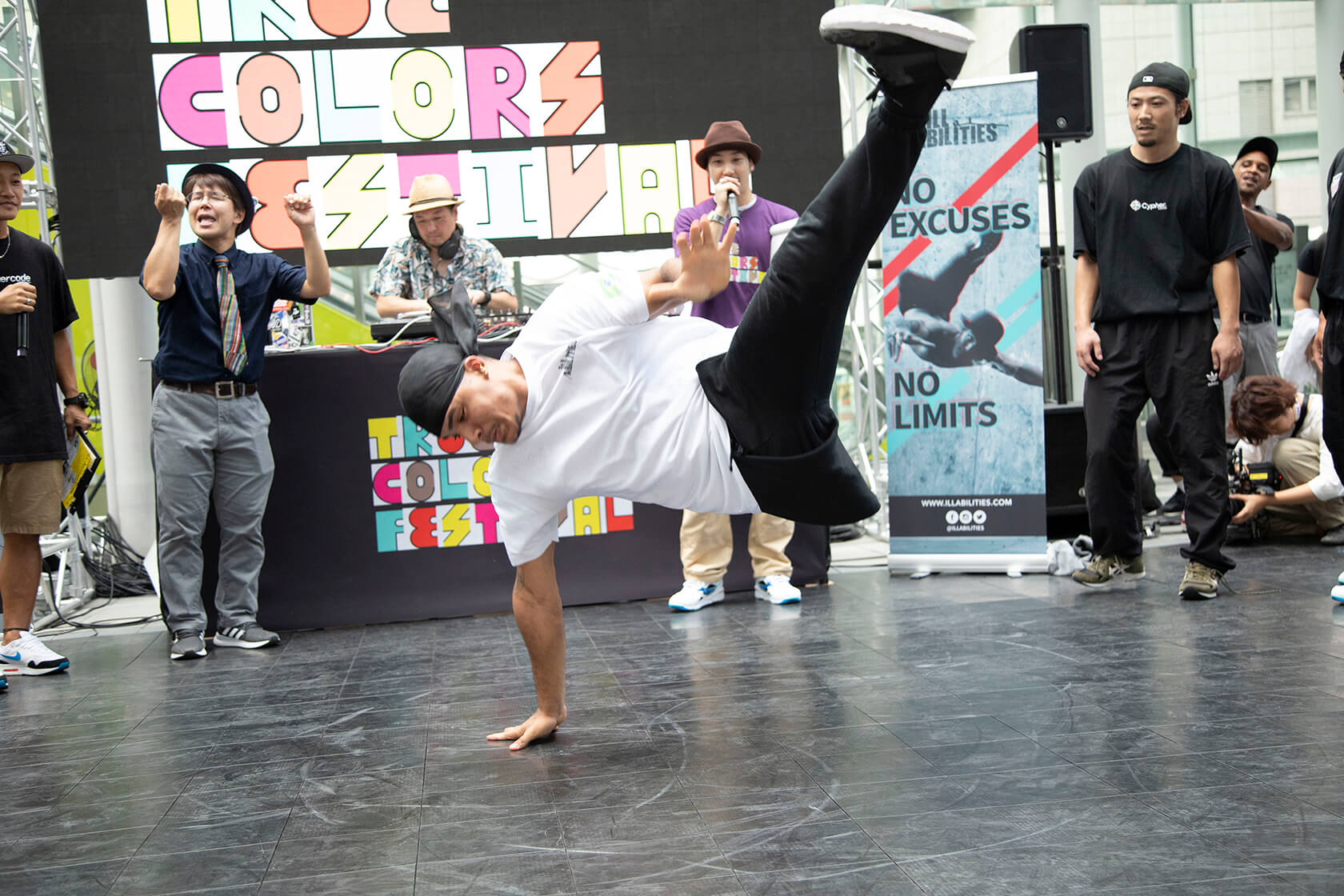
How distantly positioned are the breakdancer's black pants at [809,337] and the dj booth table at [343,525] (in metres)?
2.47

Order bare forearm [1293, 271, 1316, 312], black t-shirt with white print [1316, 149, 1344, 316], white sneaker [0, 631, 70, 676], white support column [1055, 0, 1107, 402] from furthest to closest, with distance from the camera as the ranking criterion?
1. white support column [1055, 0, 1107, 402]
2. bare forearm [1293, 271, 1316, 312]
3. white sneaker [0, 631, 70, 676]
4. black t-shirt with white print [1316, 149, 1344, 316]

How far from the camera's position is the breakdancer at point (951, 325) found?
199 inches

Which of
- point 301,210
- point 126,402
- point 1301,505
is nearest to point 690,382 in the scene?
point 301,210

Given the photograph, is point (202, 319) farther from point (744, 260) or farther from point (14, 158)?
point (744, 260)

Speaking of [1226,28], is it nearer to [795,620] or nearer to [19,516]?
[795,620]

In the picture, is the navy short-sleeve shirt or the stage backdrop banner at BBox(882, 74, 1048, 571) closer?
the navy short-sleeve shirt

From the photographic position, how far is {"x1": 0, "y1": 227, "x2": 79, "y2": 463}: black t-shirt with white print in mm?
3900

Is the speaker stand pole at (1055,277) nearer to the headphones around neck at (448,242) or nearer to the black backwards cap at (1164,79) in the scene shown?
the black backwards cap at (1164,79)

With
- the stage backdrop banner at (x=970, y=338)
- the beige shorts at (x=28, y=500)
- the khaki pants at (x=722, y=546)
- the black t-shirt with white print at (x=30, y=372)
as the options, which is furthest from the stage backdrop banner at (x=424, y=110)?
the khaki pants at (x=722, y=546)

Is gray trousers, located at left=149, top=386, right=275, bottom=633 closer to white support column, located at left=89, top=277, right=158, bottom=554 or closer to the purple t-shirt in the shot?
the purple t-shirt

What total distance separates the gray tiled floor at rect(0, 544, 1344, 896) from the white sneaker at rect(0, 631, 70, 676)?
0.44ft

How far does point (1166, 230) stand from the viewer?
4141mm

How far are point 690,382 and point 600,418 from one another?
230 mm

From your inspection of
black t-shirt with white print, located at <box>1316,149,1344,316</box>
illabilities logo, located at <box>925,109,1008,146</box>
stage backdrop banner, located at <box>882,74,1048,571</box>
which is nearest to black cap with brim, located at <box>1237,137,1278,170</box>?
stage backdrop banner, located at <box>882,74,1048,571</box>
